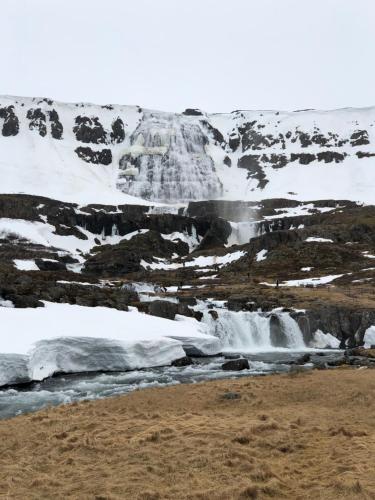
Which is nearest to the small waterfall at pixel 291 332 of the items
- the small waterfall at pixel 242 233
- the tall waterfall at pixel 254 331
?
the tall waterfall at pixel 254 331

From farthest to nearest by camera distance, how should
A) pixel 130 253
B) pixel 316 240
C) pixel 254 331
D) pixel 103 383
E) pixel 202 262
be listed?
pixel 202 262, pixel 130 253, pixel 316 240, pixel 254 331, pixel 103 383

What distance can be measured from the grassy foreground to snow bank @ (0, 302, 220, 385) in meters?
8.21

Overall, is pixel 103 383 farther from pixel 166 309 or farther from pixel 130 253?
pixel 130 253

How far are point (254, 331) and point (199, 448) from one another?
35994 mm

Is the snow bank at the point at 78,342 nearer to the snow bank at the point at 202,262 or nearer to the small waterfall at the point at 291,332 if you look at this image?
the small waterfall at the point at 291,332

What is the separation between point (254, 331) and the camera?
4750cm

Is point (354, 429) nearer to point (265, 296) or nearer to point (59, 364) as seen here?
point (59, 364)

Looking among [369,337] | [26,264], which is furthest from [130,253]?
[369,337]

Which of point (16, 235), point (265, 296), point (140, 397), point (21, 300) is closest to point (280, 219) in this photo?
point (16, 235)

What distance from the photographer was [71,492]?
9992 mm

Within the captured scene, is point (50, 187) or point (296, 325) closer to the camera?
point (296, 325)

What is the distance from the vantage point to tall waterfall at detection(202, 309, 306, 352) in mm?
46500

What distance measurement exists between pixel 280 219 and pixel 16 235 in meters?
71.9

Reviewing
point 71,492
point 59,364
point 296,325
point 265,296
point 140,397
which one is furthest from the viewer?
point 265,296
